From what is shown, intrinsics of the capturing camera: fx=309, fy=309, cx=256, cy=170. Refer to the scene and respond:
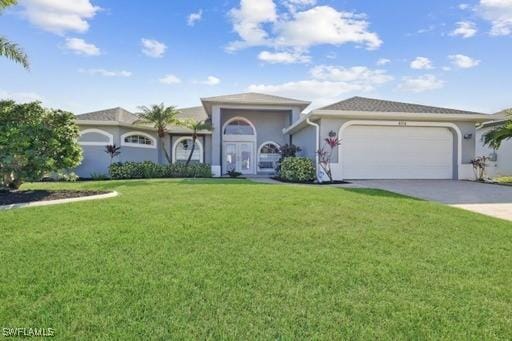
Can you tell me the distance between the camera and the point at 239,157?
76.4 ft

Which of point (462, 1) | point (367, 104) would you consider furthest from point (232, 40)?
point (462, 1)

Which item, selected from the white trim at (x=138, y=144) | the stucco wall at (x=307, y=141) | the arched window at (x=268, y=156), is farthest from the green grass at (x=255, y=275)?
the arched window at (x=268, y=156)

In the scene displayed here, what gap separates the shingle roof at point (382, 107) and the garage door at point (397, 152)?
928mm

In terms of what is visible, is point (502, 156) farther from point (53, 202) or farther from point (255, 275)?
point (53, 202)

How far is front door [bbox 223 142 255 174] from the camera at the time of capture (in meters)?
23.1

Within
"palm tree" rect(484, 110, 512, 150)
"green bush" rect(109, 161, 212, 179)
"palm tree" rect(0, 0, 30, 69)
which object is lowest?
"green bush" rect(109, 161, 212, 179)

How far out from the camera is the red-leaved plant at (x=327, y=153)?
49.3 ft

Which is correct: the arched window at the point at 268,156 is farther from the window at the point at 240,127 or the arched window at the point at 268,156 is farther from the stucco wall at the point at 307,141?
the stucco wall at the point at 307,141

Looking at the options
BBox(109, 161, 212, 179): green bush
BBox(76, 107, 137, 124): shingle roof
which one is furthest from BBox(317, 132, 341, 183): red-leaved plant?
BBox(76, 107, 137, 124): shingle roof

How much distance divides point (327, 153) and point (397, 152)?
3973mm

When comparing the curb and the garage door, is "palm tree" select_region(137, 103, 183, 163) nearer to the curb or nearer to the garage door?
the garage door

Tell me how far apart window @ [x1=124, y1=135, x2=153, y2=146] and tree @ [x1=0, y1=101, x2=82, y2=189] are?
1076 centimetres

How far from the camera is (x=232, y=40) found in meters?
16.9

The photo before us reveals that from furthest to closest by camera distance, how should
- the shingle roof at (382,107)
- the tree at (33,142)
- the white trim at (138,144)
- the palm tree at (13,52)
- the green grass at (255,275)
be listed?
the white trim at (138,144), the shingle roof at (382,107), the palm tree at (13,52), the tree at (33,142), the green grass at (255,275)
